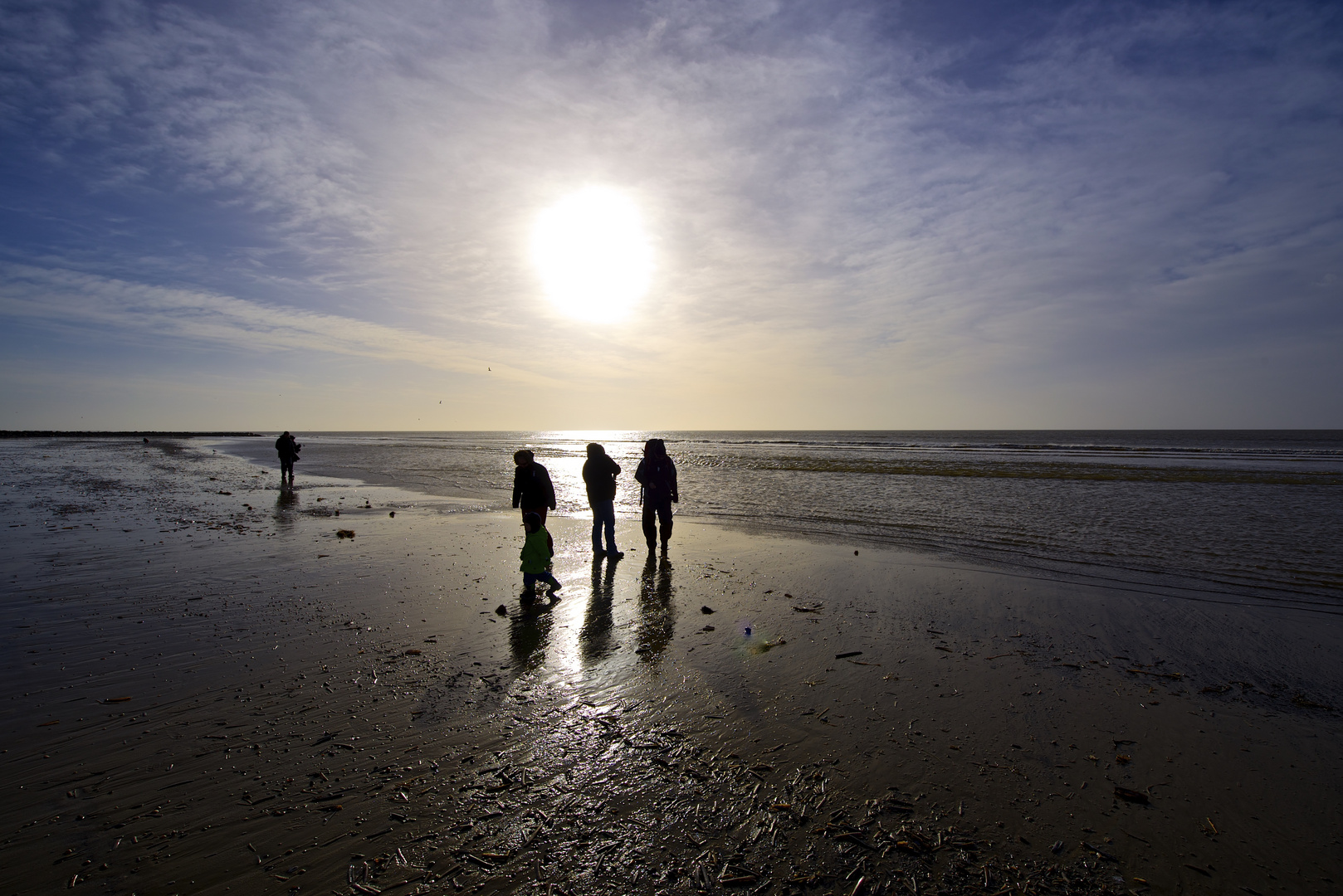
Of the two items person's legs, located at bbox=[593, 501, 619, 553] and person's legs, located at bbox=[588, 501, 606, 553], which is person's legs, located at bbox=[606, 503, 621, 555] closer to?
person's legs, located at bbox=[593, 501, 619, 553]

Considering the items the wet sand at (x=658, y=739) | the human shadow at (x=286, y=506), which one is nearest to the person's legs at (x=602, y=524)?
the wet sand at (x=658, y=739)

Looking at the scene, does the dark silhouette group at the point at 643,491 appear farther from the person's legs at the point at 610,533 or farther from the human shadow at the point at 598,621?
the human shadow at the point at 598,621

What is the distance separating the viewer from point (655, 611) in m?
7.86

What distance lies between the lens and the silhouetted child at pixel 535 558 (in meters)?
8.68

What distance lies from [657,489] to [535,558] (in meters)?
3.25

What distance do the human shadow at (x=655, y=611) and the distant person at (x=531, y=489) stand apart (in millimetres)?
1999

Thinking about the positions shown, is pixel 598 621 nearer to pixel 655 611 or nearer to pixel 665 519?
pixel 655 611

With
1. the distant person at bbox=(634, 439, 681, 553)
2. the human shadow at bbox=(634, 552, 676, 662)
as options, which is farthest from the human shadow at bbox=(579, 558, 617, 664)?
the distant person at bbox=(634, 439, 681, 553)

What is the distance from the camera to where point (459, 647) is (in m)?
6.30

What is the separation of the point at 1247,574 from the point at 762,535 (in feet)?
28.2

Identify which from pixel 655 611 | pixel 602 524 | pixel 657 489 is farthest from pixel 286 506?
pixel 655 611

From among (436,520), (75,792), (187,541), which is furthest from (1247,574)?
(187,541)

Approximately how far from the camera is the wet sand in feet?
10.4

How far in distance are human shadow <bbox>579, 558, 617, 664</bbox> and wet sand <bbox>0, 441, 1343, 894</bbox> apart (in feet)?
0.18
